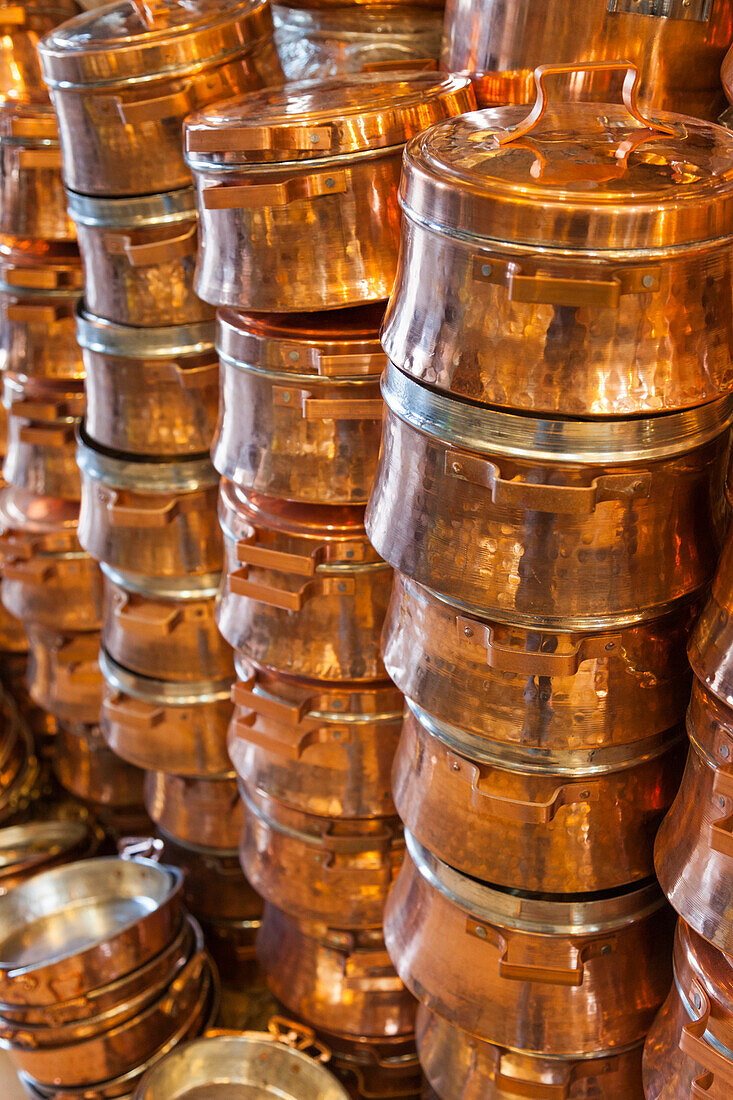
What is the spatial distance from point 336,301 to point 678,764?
2.61 ft

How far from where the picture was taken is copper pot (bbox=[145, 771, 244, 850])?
93.8 inches

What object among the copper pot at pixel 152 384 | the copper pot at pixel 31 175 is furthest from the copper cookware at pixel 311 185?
the copper pot at pixel 31 175

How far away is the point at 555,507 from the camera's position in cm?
115

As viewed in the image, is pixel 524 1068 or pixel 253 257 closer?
pixel 253 257

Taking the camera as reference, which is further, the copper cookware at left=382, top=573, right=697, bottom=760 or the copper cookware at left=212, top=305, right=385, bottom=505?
the copper cookware at left=212, top=305, right=385, bottom=505

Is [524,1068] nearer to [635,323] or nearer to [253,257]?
[635,323]

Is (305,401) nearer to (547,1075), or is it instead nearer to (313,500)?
(313,500)

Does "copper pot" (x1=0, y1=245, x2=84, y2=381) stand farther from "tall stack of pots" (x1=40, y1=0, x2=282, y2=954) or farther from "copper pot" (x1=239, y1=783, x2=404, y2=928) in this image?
"copper pot" (x1=239, y1=783, x2=404, y2=928)

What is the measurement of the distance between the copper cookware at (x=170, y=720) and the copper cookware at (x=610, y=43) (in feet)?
4.35

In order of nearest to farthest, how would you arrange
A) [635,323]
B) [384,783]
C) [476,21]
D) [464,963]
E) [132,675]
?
[635,323] → [476,21] → [464,963] → [384,783] → [132,675]

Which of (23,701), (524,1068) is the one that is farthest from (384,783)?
(23,701)

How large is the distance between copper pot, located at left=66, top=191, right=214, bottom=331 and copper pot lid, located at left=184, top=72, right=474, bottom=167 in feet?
0.92

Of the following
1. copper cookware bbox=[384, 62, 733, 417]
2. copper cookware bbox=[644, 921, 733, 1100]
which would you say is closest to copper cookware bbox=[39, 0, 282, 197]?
copper cookware bbox=[384, 62, 733, 417]

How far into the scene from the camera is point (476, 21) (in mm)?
1436
